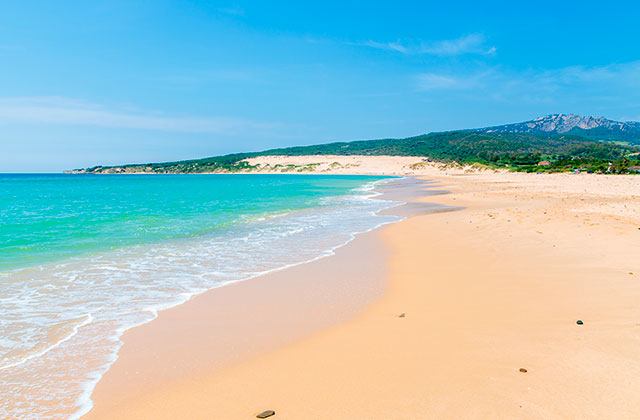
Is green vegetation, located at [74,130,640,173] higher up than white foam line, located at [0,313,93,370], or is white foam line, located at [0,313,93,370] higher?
green vegetation, located at [74,130,640,173]

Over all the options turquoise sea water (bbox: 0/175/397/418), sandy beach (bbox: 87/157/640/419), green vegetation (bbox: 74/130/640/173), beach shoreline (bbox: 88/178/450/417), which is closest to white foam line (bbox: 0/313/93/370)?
turquoise sea water (bbox: 0/175/397/418)

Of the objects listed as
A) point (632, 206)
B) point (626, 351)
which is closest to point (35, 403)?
point (626, 351)

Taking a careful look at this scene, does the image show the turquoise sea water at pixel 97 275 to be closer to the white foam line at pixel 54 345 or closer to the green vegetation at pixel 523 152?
the white foam line at pixel 54 345

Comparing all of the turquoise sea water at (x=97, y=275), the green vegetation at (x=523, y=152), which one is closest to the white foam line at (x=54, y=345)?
the turquoise sea water at (x=97, y=275)

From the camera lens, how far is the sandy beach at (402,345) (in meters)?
4.47

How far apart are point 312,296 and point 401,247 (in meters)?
6.24

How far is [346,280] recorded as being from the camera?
1016cm

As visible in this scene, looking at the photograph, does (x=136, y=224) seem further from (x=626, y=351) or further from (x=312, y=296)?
(x=626, y=351)

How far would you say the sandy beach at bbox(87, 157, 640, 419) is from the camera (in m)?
4.47

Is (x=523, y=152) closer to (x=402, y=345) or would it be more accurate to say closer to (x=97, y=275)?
(x=97, y=275)

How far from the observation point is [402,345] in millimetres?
6012

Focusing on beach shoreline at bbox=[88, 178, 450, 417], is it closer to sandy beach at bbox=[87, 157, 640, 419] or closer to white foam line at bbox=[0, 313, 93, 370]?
sandy beach at bbox=[87, 157, 640, 419]

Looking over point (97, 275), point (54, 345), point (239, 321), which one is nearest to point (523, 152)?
point (97, 275)

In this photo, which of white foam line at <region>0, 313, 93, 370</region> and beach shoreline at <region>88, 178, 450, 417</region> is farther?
white foam line at <region>0, 313, 93, 370</region>
